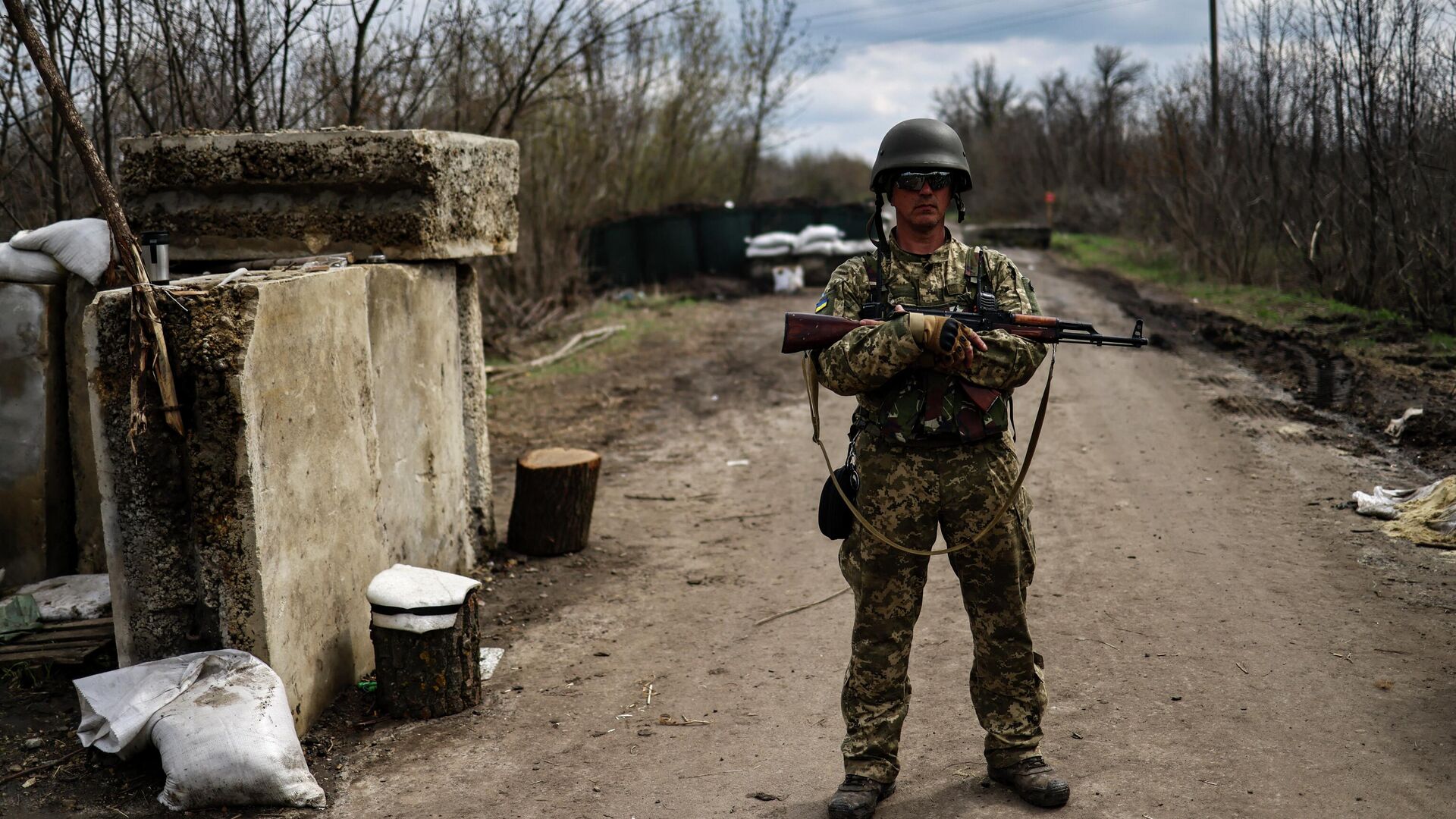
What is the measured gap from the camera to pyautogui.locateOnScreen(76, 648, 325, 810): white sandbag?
3.57 m

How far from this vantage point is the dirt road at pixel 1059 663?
3.54 m

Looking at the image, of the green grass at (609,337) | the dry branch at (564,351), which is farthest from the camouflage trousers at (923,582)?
the green grass at (609,337)

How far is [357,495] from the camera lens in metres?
4.66

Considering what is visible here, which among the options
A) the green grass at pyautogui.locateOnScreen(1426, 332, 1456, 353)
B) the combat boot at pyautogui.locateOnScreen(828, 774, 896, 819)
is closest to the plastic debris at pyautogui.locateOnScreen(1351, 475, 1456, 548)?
the combat boot at pyautogui.locateOnScreen(828, 774, 896, 819)

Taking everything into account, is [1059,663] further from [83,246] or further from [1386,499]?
[83,246]

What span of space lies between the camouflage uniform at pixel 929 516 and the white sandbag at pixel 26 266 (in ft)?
11.5

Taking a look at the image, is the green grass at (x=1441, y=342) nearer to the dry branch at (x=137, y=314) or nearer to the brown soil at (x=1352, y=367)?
the brown soil at (x=1352, y=367)

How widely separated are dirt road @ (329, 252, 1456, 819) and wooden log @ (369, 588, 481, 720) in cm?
11

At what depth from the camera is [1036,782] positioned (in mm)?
3330

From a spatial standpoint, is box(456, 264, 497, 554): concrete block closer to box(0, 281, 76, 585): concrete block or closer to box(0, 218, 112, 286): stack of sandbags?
box(0, 218, 112, 286): stack of sandbags

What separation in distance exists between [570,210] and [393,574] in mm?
12021

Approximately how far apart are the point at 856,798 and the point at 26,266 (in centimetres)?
407

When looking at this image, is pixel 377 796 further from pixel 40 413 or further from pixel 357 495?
pixel 40 413

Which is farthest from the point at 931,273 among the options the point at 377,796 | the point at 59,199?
the point at 59,199
